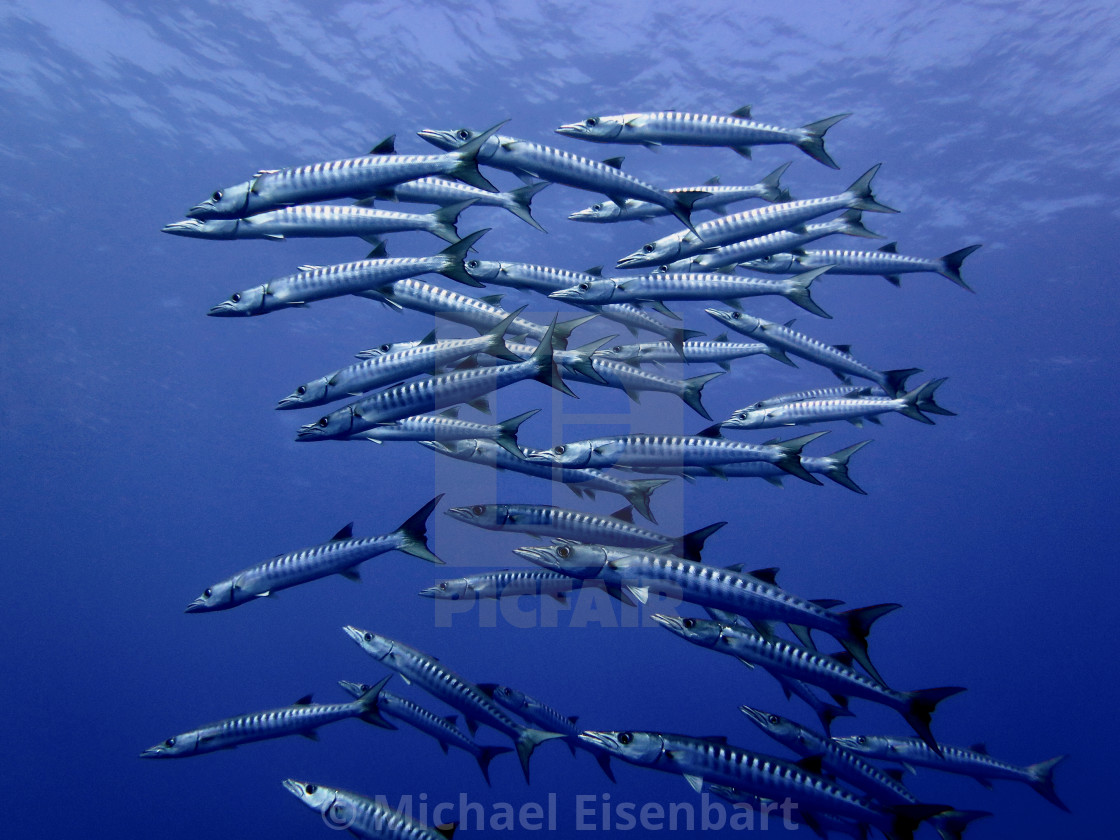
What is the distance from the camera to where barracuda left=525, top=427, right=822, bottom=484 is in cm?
573

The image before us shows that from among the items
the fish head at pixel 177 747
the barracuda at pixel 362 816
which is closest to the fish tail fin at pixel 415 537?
the barracuda at pixel 362 816

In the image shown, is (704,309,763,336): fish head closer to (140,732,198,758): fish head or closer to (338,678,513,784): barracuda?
(338,678,513,784): barracuda

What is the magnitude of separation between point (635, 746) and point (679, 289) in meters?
4.31

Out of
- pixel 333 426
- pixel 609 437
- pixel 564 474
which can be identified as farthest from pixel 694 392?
pixel 333 426

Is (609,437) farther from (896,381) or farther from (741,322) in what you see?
(896,381)

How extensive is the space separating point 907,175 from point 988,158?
7.05 feet

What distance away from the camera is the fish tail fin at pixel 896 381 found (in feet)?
22.7

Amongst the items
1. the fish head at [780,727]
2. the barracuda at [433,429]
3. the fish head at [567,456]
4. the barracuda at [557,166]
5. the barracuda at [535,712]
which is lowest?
the barracuda at [535,712]

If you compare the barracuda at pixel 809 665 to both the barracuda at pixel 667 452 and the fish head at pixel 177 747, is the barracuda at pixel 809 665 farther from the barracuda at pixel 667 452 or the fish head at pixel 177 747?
the fish head at pixel 177 747

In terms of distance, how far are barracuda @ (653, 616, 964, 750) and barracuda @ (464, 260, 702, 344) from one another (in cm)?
330

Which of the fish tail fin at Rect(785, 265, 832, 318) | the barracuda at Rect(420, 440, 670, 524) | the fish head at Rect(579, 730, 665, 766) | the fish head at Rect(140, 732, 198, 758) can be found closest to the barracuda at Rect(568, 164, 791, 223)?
the fish tail fin at Rect(785, 265, 832, 318)

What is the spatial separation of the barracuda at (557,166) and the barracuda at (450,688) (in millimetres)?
4990

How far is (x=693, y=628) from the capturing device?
536 centimetres

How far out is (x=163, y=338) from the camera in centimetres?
3159
